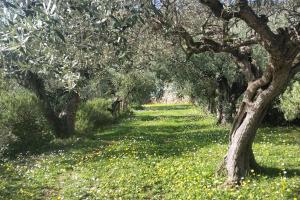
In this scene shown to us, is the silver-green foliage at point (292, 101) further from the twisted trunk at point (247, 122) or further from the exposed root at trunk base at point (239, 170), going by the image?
the twisted trunk at point (247, 122)

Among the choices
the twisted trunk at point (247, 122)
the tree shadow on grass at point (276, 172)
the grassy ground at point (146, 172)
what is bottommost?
the grassy ground at point (146, 172)

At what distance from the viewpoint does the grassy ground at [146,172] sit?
12.4 meters

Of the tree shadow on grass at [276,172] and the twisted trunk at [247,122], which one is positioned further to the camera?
the tree shadow on grass at [276,172]

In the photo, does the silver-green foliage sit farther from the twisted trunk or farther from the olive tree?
the twisted trunk

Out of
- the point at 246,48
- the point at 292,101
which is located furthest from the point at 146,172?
the point at 292,101

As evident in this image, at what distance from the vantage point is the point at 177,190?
41.9 feet

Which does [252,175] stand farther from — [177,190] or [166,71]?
[166,71]

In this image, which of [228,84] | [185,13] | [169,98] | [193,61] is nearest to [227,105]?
[228,84]

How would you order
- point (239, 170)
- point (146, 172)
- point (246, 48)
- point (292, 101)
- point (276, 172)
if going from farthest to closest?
point (292, 101), point (146, 172), point (246, 48), point (276, 172), point (239, 170)

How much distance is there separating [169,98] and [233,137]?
266 feet

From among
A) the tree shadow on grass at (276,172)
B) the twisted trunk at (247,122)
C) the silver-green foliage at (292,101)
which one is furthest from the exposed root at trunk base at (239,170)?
the silver-green foliage at (292,101)

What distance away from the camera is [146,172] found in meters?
15.5

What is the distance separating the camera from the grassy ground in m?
12.4

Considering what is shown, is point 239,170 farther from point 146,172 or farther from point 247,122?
point 146,172
